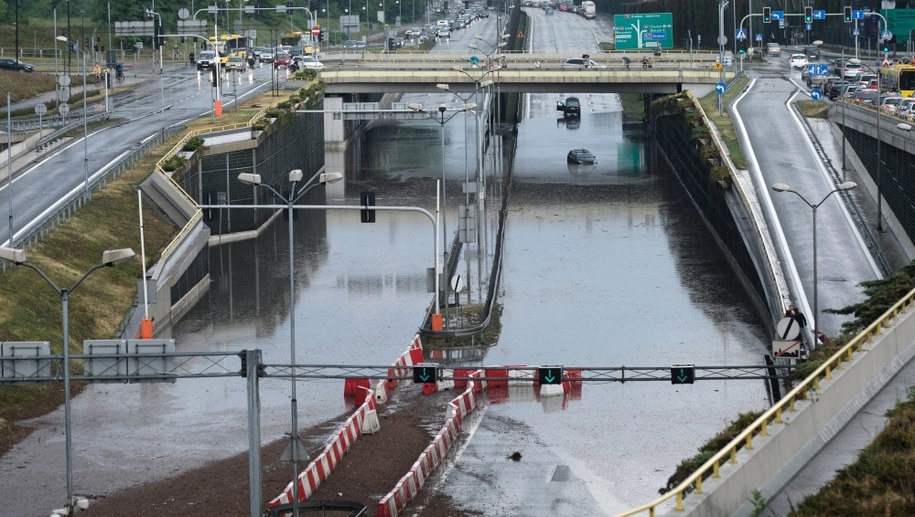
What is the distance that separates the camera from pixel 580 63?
421 feet

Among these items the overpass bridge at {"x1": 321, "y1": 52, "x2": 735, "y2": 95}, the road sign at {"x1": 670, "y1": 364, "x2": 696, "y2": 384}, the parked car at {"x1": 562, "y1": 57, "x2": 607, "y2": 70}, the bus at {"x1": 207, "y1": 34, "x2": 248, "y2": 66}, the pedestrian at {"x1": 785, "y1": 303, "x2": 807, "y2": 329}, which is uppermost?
the bus at {"x1": 207, "y1": 34, "x2": 248, "y2": 66}

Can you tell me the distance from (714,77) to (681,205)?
72.3ft

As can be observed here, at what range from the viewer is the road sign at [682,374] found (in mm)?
40656

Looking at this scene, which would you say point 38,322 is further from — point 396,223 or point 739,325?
point 396,223

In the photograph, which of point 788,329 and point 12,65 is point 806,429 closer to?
point 788,329

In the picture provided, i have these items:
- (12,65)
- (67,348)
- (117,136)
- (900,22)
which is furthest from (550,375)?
(900,22)

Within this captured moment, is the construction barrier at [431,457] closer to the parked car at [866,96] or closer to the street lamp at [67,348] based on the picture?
the street lamp at [67,348]

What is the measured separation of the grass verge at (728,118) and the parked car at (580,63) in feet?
31.3

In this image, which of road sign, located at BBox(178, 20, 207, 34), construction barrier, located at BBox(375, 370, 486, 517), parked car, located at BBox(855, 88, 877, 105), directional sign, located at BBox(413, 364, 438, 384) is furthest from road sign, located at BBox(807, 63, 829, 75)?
directional sign, located at BBox(413, 364, 438, 384)

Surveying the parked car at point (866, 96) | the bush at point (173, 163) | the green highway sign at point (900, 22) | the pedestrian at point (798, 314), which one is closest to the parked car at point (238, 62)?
the bush at point (173, 163)

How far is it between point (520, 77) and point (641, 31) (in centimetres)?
2988

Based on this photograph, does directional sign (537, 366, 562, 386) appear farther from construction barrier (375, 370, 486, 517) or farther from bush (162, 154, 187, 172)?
bush (162, 154, 187, 172)

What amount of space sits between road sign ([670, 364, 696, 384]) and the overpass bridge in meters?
72.5

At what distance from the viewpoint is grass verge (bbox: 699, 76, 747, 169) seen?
298 feet
